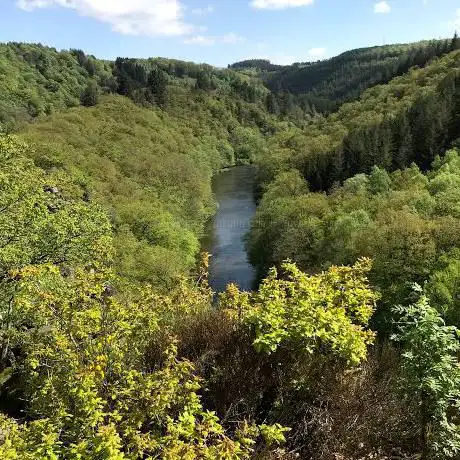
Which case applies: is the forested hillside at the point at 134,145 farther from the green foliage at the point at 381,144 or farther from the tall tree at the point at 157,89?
the green foliage at the point at 381,144

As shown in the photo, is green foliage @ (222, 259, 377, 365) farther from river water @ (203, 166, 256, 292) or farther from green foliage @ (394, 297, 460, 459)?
river water @ (203, 166, 256, 292)

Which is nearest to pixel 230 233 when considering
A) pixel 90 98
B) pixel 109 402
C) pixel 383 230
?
pixel 383 230

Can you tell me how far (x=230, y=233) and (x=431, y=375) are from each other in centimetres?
7597

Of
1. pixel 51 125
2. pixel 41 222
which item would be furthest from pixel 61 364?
pixel 51 125

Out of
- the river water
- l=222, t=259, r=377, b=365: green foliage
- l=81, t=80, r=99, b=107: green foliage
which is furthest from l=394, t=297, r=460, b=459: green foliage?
l=81, t=80, r=99, b=107: green foliage

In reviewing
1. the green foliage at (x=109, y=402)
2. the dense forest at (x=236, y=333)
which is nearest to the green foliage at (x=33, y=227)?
the dense forest at (x=236, y=333)

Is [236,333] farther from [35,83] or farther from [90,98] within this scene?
[35,83]

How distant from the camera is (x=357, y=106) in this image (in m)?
131

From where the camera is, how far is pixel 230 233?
8588 cm

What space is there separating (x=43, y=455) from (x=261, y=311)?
16.9 feet

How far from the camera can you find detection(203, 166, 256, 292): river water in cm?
6359

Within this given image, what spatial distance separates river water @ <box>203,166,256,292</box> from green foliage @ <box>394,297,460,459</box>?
36153 mm

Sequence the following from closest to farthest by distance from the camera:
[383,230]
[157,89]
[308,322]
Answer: [308,322] → [383,230] → [157,89]

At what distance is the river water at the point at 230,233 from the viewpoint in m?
63.6
